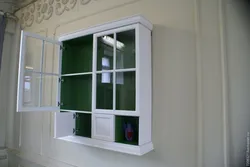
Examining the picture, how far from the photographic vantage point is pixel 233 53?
1.24m

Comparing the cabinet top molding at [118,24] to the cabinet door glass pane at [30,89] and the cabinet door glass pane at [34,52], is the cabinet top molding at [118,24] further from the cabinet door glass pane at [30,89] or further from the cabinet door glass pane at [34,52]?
the cabinet door glass pane at [34,52]

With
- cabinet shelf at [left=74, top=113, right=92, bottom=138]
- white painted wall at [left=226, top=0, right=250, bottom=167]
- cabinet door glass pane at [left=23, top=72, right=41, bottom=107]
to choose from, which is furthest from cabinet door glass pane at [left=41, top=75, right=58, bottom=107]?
white painted wall at [left=226, top=0, right=250, bottom=167]

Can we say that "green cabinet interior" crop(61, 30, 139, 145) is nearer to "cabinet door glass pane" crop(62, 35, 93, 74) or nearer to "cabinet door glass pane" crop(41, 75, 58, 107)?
"cabinet door glass pane" crop(62, 35, 93, 74)

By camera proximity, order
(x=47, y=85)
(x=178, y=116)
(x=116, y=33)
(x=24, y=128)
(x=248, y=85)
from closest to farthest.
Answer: (x=248, y=85), (x=178, y=116), (x=116, y=33), (x=47, y=85), (x=24, y=128)

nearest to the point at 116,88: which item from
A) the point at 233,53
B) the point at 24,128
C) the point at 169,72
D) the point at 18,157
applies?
the point at 169,72

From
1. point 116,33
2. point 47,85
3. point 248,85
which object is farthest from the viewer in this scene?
point 47,85

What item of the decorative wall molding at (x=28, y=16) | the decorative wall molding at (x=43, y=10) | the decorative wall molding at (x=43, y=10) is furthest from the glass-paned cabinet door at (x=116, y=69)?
the decorative wall molding at (x=28, y=16)

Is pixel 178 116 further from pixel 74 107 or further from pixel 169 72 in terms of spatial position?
pixel 74 107

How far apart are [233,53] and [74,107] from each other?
5.29 feet

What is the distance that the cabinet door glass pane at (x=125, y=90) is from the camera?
4.76 feet

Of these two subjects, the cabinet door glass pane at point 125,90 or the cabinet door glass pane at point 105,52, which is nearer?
the cabinet door glass pane at point 125,90

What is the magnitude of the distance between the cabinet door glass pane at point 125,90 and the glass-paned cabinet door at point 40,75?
767mm

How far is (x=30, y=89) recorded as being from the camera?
1.90 metres

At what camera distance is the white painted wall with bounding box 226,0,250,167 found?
119 cm
